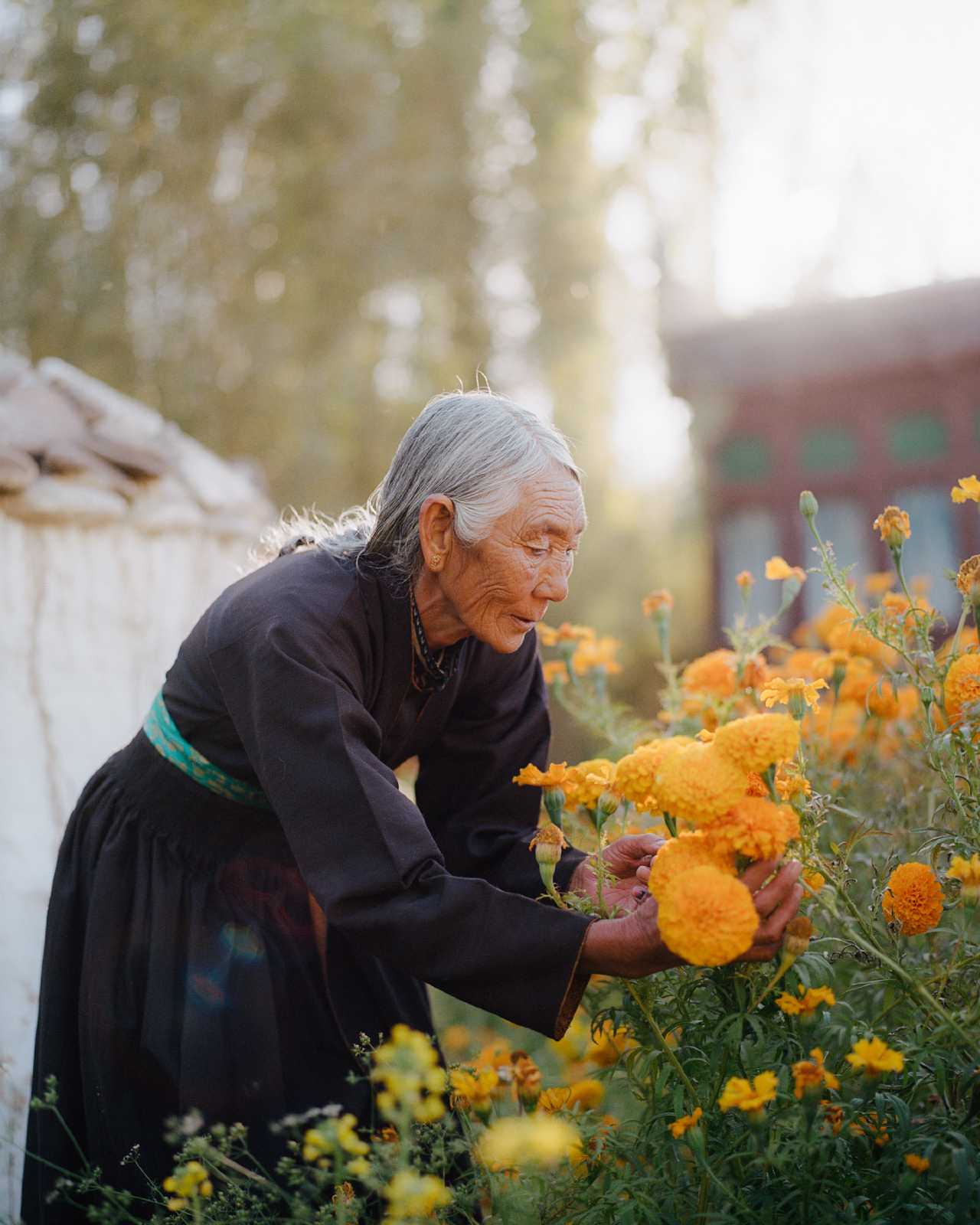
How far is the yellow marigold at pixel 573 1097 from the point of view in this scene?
5.02 ft

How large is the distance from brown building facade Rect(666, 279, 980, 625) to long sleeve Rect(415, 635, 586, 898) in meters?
4.38

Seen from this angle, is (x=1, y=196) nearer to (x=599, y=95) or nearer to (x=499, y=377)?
(x=499, y=377)

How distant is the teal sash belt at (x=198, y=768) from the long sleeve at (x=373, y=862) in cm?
29

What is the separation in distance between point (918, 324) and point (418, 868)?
5.60m

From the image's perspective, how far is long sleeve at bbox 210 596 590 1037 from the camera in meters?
1.41

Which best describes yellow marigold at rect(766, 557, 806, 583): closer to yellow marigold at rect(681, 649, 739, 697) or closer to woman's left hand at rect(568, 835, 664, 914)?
yellow marigold at rect(681, 649, 739, 697)

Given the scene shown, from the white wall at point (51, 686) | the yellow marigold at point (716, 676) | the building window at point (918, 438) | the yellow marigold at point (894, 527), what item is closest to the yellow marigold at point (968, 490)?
the yellow marigold at point (894, 527)

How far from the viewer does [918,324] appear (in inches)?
238

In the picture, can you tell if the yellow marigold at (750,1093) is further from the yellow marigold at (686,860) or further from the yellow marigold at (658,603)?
the yellow marigold at (658,603)

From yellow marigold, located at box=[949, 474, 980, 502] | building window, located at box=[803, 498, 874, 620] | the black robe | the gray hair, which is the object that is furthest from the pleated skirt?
building window, located at box=[803, 498, 874, 620]

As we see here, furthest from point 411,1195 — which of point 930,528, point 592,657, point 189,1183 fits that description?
point 930,528

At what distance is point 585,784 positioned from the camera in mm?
A: 1484

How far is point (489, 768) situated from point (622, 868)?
46 centimetres

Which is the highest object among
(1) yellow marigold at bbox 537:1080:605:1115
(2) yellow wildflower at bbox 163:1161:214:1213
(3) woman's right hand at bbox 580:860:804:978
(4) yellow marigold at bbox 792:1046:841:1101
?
(3) woman's right hand at bbox 580:860:804:978
